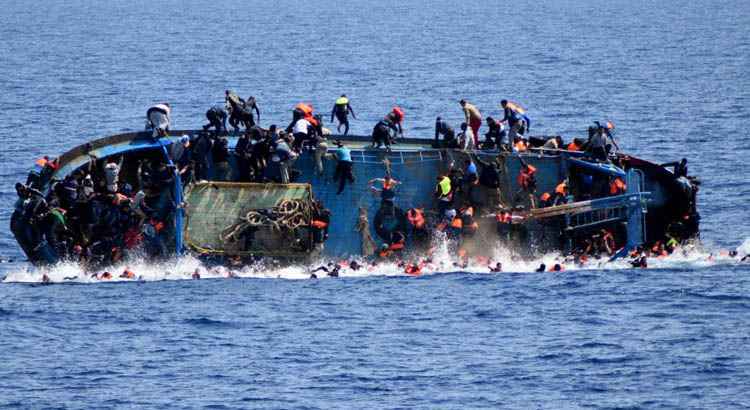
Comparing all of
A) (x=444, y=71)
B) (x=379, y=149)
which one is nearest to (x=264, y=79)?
(x=444, y=71)

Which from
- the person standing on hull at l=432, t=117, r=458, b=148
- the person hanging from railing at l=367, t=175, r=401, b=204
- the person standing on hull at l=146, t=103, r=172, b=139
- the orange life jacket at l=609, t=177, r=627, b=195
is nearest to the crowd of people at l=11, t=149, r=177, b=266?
the person standing on hull at l=146, t=103, r=172, b=139

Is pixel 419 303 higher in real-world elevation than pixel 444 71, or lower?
lower

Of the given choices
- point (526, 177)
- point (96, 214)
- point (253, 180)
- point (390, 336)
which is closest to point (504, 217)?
point (526, 177)

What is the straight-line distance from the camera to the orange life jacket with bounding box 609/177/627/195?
290 feet

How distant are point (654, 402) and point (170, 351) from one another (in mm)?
20847

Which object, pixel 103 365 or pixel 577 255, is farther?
pixel 577 255

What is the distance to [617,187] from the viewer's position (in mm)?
88375

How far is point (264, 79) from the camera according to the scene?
189250 mm

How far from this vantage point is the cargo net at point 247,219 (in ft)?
283

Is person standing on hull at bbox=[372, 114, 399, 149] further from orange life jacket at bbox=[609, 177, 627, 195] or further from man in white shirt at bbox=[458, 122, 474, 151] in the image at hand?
orange life jacket at bbox=[609, 177, 627, 195]

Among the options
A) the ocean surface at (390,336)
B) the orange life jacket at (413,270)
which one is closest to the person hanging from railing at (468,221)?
the ocean surface at (390,336)

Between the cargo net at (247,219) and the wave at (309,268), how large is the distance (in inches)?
38.3

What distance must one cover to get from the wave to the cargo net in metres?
0.97

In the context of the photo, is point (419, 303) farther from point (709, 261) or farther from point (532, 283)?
point (709, 261)
